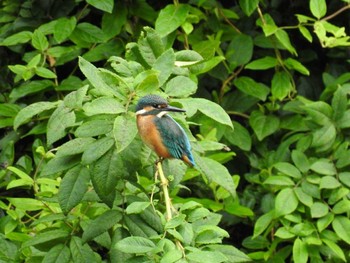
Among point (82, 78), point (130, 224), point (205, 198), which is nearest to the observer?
point (130, 224)

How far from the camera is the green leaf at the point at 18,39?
2.89 meters

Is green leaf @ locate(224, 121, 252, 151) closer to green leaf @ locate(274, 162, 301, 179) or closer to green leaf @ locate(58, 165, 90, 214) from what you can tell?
green leaf @ locate(274, 162, 301, 179)

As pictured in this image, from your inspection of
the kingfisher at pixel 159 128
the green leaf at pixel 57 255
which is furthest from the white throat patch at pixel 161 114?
the green leaf at pixel 57 255

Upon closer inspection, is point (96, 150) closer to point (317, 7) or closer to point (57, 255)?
point (57, 255)

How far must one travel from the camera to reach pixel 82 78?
10.4ft

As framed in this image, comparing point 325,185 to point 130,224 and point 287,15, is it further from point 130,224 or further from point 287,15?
point 130,224

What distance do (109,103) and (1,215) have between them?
1298 millimetres

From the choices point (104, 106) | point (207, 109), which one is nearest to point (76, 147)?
point (104, 106)

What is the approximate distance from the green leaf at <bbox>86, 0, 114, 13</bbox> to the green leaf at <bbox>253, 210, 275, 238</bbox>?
0.86 meters

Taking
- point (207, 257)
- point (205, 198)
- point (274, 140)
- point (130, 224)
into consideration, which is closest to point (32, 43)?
point (205, 198)

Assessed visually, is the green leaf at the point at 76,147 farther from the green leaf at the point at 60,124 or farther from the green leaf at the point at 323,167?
the green leaf at the point at 323,167

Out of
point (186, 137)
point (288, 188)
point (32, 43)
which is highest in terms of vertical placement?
point (186, 137)

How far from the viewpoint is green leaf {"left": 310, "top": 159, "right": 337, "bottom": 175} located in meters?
2.78

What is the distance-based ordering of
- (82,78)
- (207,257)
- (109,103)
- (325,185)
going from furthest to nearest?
1. (82,78)
2. (325,185)
3. (109,103)
4. (207,257)
